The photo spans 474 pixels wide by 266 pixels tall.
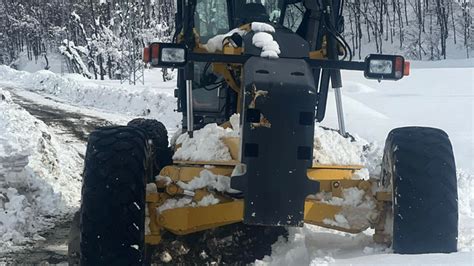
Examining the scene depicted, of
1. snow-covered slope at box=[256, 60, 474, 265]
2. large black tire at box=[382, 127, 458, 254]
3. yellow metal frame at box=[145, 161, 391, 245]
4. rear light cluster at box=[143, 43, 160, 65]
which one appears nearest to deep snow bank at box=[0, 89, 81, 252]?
yellow metal frame at box=[145, 161, 391, 245]

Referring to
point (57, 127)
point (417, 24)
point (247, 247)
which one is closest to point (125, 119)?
point (57, 127)

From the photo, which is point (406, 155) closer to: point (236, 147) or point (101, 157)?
point (236, 147)

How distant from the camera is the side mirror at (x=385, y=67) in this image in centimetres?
411

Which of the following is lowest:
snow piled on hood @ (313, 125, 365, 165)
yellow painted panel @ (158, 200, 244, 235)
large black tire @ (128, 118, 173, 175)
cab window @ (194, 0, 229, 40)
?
yellow painted panel @ (158, 200, 244, 235)

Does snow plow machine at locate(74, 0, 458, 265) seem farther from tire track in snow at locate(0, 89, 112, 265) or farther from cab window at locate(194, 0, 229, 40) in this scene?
tire track in snow at locate(0, 89, 112, 265)

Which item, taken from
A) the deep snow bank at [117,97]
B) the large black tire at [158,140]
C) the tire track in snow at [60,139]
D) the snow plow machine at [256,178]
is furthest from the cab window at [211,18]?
the deep snow bank at [117,97]

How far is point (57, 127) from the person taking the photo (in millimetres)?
13055

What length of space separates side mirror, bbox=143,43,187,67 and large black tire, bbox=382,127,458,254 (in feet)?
5.09

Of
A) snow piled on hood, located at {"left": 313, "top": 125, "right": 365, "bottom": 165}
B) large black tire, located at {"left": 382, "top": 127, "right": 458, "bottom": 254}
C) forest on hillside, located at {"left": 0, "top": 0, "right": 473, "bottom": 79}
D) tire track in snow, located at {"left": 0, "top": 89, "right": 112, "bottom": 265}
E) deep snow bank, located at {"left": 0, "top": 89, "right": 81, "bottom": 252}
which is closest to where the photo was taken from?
large black tire, located at {"left": 382, "top": 127, "right": 458, "bottom": 254}

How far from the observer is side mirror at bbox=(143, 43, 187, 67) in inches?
153

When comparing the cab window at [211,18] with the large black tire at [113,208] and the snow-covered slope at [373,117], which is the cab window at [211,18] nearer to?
the snow-covered slope at [373,117]

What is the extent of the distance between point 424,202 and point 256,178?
1130mm

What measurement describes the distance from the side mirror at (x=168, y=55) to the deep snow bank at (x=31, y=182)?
98.1 inches

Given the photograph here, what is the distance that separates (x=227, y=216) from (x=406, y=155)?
1218mm
